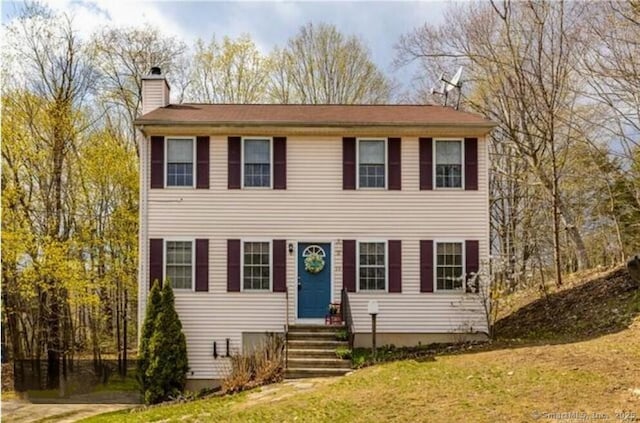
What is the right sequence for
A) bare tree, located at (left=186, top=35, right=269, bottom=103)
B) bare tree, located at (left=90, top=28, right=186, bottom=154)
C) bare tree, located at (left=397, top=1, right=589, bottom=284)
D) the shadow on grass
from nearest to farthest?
the shadow on grass, bare tree, located at (left=397, top=1, right=589, bottom=284), bare tree, located at (left=90, top=28, right=186, bottom=154), bare tree, located at (left=186, top=35, right=269, bottom=103)

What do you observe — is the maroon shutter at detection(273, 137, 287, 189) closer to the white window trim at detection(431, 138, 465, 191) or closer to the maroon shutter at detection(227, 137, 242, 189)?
the maroon shutter at detection(227, 137, 242, 189)

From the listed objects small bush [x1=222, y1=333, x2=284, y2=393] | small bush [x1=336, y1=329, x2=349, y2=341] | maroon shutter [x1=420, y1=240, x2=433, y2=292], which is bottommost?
small bush [x1=222, y1=333, x2=284, y2=393]

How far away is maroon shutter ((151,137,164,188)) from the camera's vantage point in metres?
13.4

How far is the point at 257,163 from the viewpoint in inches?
534

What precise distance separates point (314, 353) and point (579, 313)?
612cm

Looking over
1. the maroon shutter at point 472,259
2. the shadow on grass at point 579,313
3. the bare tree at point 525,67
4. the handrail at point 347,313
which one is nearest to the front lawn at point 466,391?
the shadow on grass at point 579,313

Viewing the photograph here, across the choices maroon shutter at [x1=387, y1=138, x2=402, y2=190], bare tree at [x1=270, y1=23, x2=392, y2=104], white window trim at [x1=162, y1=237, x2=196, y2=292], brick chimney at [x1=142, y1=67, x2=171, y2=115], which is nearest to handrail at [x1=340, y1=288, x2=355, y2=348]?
maroon shutter at [x1=387, y1=138, x2=402, y2=190]

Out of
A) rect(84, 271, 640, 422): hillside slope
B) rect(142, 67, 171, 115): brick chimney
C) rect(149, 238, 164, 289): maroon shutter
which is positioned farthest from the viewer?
rect(142, 67, 171, 115): brick chimney

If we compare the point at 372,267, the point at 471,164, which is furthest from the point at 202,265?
the point at 471,164

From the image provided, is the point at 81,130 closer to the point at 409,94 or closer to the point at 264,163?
the point at 264,163

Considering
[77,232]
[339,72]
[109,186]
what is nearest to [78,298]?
[77,232]

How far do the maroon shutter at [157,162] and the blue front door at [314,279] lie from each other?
11.7ft

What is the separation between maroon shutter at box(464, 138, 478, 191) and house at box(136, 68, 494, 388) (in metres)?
0.02

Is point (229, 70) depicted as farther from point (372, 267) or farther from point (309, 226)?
point (372, 267)
